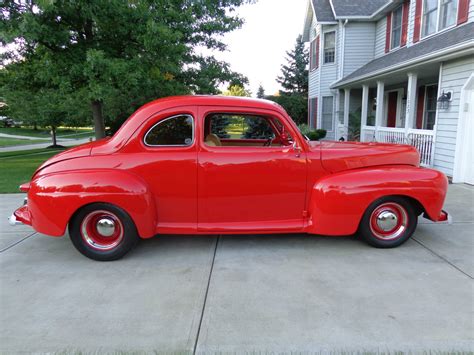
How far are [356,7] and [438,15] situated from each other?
258 inches

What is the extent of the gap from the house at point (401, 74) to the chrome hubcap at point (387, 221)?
4673mm

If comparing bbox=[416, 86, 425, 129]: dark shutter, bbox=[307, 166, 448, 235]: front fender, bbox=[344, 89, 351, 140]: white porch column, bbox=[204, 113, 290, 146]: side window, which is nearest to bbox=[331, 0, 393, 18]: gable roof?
bbox=[344, 89, 351, 140]: white porch column

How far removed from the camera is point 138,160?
3883 millimetres

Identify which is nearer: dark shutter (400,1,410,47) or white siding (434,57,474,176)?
white siding (434,57,474,176)

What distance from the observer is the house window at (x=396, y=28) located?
13148mm

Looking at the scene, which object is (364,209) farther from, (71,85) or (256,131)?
(71,85)

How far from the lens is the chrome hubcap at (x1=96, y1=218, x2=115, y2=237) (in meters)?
3.87

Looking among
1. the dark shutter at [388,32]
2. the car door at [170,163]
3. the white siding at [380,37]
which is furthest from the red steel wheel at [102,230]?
the white siding at [380,37]

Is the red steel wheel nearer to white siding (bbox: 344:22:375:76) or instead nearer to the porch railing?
the porch railing

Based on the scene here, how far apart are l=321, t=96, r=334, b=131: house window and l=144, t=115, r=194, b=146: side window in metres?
14.9

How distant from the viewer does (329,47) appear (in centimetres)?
1686

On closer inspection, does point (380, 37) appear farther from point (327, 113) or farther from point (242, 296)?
point (242, 296)

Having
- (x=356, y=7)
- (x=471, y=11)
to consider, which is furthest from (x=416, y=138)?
(x=356, y=7)

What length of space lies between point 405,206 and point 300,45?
111 ft
